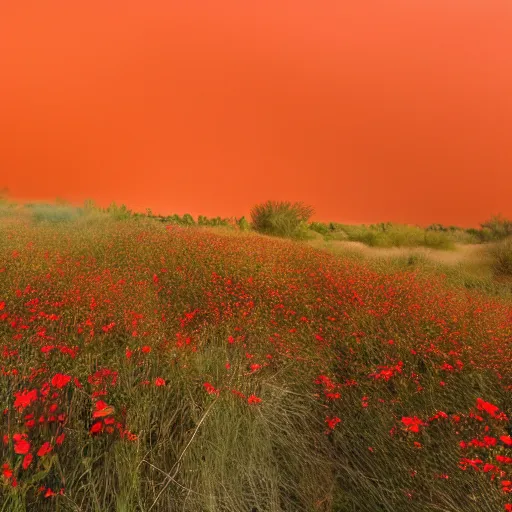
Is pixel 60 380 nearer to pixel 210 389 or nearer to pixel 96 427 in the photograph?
pixel 96 427

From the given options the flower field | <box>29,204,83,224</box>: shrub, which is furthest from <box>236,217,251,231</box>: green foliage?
the flower field

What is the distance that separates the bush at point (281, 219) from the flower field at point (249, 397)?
27.1 feet

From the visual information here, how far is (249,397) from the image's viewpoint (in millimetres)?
2842

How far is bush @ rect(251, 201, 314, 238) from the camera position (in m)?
13.1

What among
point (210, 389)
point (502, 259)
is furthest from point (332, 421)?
point (502, 259)

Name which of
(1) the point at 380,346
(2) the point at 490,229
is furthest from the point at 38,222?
(2) the point at 490,229

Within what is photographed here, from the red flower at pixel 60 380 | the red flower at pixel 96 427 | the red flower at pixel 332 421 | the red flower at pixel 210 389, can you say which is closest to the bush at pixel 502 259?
the red flower at pixel 332 421

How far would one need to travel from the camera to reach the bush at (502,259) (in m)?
9.40

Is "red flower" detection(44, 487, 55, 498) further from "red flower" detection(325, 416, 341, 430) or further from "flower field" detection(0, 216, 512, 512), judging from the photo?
"red flower" detection(325, 416, 341, 430)

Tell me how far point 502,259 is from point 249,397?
8.31m

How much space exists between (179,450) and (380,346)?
1743 millimetres

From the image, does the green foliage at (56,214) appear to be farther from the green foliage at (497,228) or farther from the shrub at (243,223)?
the green foliage at (497,228)

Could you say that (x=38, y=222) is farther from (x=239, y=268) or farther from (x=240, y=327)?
(x=240, y=327)

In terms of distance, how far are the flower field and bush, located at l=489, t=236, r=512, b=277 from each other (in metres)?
5.18
